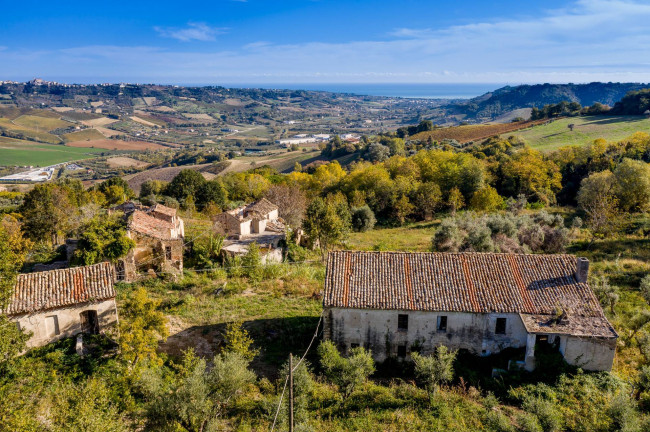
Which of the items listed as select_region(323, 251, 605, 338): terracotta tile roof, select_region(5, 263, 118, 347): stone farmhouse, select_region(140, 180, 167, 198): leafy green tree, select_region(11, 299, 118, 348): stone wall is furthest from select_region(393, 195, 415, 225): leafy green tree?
select_region(11, 299, 118, 348): stone wall

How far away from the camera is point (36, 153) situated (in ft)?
502

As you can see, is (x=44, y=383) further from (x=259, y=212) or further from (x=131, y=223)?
(x=259, y=212)

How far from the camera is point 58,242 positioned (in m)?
38.7

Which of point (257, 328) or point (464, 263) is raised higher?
point (464, 263)

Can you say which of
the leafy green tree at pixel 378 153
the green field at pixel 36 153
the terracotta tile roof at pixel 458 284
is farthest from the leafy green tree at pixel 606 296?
the green field at pixel 36 153

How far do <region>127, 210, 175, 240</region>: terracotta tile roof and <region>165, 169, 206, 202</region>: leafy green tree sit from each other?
2444cm

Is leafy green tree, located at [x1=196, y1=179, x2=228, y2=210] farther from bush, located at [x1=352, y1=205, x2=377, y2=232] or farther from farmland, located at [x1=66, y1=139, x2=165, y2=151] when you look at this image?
farmland, located at [x1=66, y1=139, x2=165, y2=151]

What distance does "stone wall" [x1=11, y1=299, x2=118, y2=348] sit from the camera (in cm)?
1869

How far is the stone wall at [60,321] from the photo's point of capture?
61.3 feet

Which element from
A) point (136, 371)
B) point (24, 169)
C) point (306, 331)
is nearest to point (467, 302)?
point (306, 331)

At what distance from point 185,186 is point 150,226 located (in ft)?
93.8

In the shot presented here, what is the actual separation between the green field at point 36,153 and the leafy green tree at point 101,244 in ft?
454

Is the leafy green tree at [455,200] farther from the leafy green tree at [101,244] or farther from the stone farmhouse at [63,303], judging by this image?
the stone farmhouse at [63,303]

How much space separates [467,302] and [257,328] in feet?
37.6
